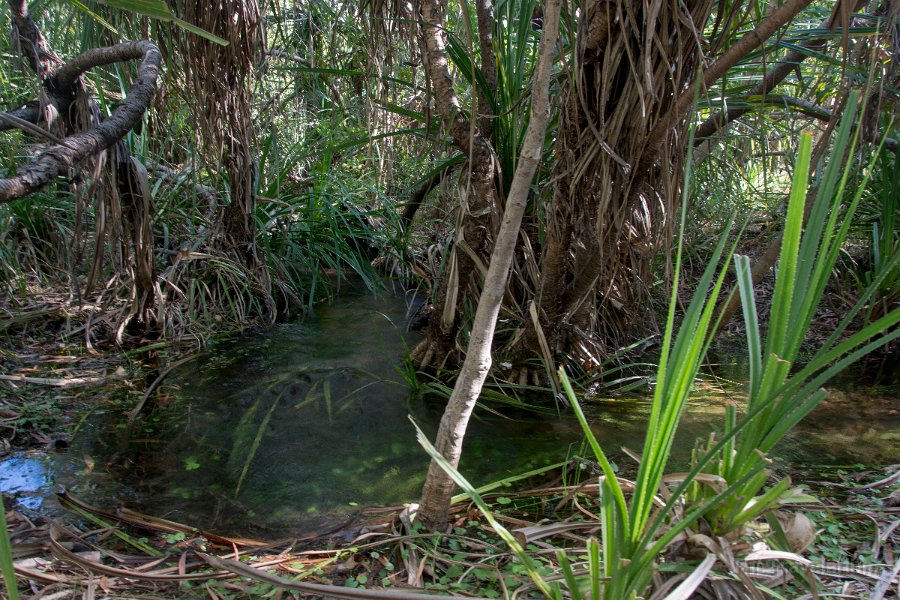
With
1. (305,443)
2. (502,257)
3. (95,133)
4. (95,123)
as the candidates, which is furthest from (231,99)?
→ (502,257)

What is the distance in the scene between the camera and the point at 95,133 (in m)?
2.14

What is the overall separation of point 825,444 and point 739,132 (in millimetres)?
2894

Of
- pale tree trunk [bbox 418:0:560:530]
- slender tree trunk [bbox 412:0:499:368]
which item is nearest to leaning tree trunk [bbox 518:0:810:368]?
slender tree trunk [bbox 412:0:499:368]

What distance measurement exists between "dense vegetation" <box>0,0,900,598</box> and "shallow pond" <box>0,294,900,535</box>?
0.83 ft

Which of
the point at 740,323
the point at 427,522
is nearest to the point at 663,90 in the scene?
the point at 427,522

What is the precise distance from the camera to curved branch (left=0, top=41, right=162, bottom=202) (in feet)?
5.39

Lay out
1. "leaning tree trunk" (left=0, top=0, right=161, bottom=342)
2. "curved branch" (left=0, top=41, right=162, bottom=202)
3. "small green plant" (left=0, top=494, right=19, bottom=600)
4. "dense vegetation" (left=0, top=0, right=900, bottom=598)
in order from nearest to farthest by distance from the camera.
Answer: "small green plant" (left=0, top=494, right=19, bottom=600) → "dense vegetation" (left=0, top=0, right=900, bottom=598) → "curved branch" (left=0, top=41, right=162, bottom=202) → "leaning tree trunk" (left=0, top=0, right=161, bottom=342)

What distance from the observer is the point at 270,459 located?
2.20m

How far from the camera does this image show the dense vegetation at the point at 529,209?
1.17 metres

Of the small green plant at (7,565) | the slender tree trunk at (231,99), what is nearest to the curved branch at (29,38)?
the slender tree trunk at (231,99)

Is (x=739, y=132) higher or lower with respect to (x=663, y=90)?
higher

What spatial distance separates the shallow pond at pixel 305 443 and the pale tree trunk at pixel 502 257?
580 millimetres

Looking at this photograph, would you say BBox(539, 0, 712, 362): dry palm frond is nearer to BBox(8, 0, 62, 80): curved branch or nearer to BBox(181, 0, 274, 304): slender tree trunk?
BBox(181, 0, 274, 304): slender tree trunk

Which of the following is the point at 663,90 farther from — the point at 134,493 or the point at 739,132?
the point at 739,132
